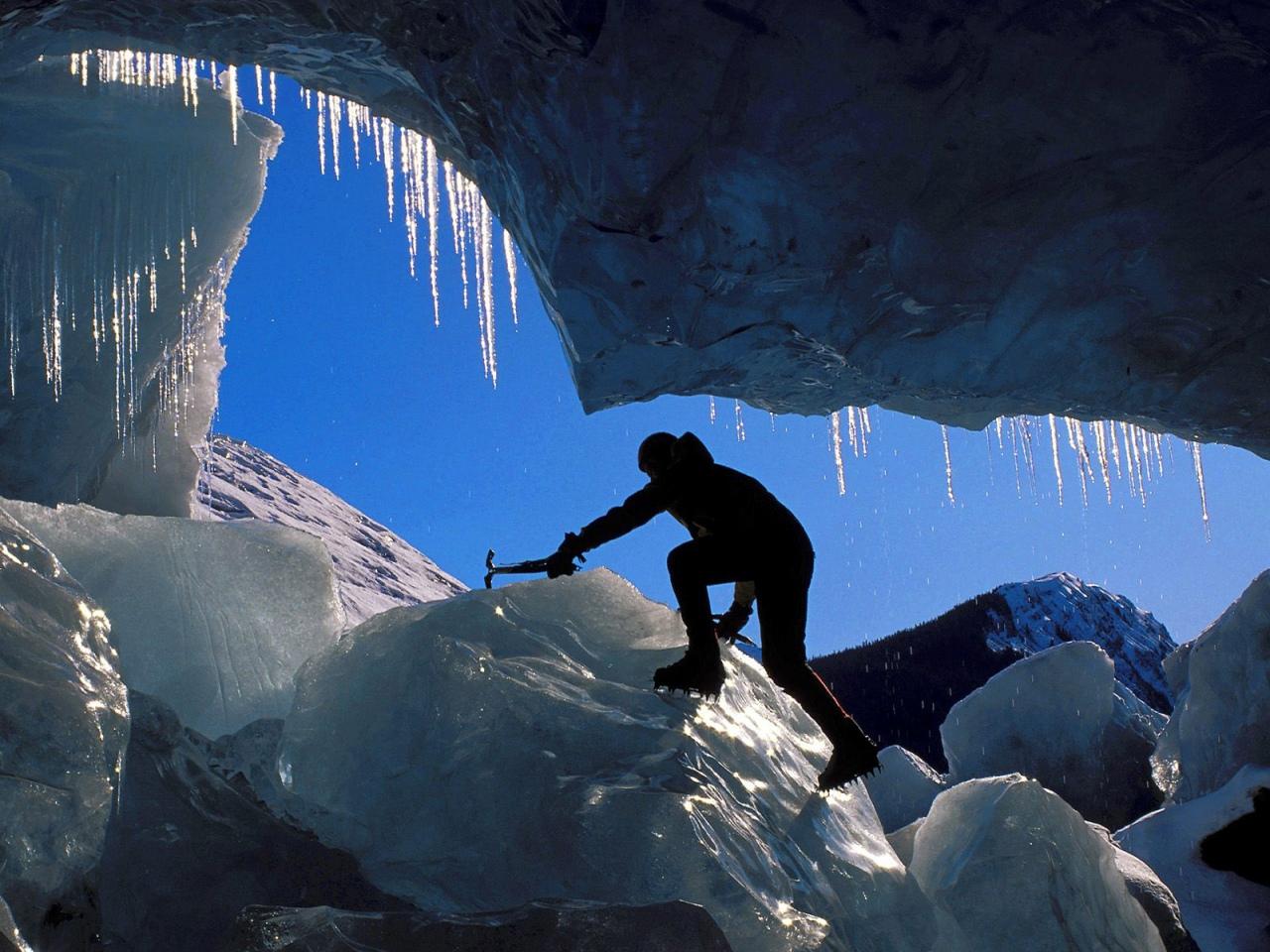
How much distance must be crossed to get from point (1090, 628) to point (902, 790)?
74.1ft

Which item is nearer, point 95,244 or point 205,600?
point 205,600

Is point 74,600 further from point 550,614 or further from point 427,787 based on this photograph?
point 550,614

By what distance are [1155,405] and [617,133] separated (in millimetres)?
2853

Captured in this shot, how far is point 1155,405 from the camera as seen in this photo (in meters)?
4.64

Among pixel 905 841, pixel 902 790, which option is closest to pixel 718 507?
pixel 905 841

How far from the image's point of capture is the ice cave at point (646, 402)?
2445 millimetres

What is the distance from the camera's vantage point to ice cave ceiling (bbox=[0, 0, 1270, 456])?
140 inches

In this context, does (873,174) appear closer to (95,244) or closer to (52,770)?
(52,770)

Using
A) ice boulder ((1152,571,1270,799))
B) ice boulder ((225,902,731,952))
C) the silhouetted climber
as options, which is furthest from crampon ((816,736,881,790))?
ice boulder ((1152,571,1270,799))

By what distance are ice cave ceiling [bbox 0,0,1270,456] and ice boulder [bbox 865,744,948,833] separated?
26.0 feet

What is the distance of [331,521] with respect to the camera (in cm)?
1856

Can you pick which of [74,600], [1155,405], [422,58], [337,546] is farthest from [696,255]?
[337,546]

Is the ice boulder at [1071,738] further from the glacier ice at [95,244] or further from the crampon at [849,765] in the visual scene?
the glacier ice at [95,244]

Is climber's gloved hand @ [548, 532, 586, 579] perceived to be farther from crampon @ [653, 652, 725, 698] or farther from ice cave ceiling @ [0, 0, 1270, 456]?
ice cave ceiling @ [0, 0, 1270, 456]
